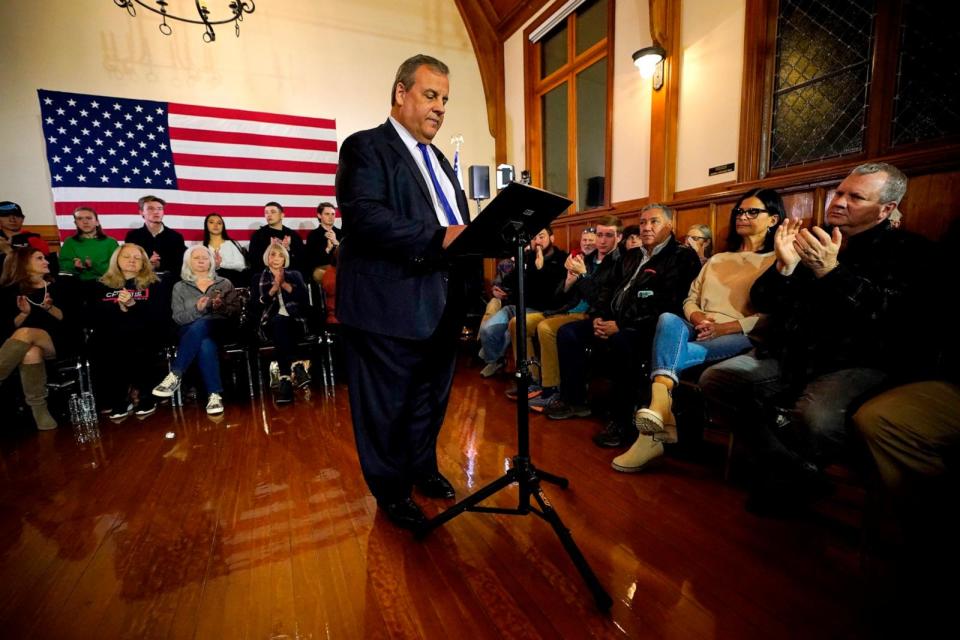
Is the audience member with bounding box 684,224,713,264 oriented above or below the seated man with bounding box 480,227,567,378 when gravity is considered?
above

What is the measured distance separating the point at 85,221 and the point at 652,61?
5191mm

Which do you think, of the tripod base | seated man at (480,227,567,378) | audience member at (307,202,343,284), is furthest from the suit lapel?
audience member at (307,202,343,284)

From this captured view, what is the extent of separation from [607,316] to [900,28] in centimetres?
208

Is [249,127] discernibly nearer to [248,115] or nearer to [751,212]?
[248,115]

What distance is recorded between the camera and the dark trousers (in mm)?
1421

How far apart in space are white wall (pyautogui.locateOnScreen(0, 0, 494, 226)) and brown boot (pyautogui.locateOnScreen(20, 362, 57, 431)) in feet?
7.43

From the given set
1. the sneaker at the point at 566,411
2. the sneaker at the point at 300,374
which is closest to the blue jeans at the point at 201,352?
the sneaker at the point at 300,374

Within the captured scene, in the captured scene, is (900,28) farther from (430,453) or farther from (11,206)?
(11,206)

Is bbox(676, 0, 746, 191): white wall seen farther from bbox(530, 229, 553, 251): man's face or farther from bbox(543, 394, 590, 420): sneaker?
bbox(543, 394, 590, 420): sneaker

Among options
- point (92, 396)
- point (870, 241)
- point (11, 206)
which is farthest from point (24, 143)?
point (870, 241)

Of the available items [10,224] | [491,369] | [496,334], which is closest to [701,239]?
[496,334]

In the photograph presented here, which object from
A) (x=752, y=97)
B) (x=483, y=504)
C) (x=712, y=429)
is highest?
(x=752, y=97)

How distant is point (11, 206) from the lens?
11.2 ft

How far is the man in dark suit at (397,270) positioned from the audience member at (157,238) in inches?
143
